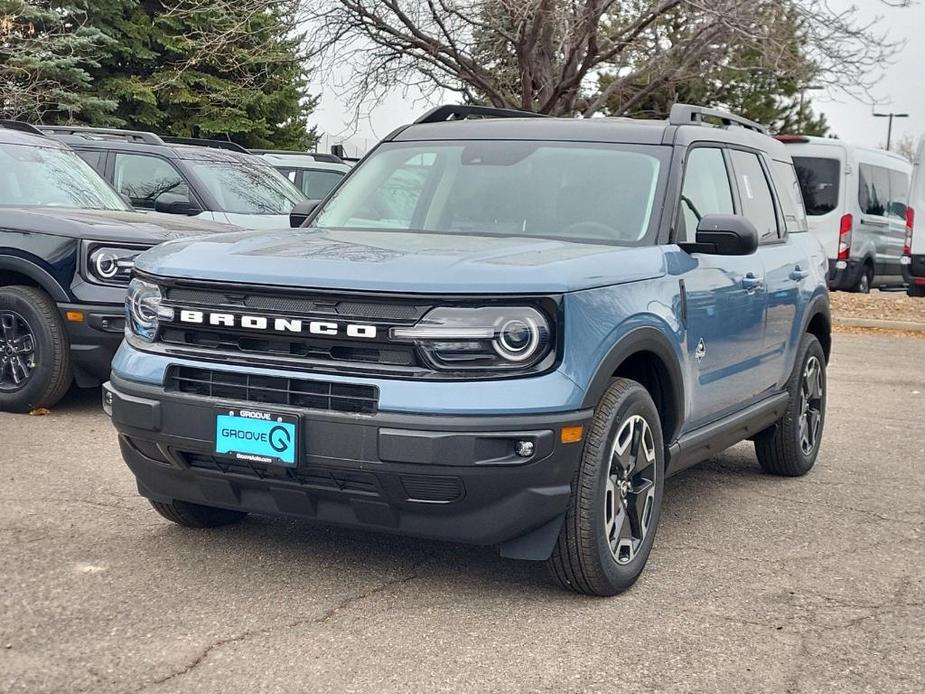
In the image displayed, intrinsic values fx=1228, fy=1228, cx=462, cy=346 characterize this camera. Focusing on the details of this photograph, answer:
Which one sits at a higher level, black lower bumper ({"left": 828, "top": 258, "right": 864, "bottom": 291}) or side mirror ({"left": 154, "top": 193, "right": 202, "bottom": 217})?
side mirror ({"left": 154, "top": 193, "right": 202, "bottom": 217})

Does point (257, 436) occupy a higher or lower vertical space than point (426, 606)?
higher

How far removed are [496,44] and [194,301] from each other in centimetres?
1755

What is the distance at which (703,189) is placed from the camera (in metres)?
5.52

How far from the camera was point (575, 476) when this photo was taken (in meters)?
4.10

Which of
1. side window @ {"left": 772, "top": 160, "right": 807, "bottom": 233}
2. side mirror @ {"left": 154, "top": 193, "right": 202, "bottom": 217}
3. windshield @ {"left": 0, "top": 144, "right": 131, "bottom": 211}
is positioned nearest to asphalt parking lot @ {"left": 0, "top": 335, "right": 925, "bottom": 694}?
side window @ {"left": 772, "top": 160, "right": 807, "bottom": 233}

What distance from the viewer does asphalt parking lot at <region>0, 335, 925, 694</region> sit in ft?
11.8

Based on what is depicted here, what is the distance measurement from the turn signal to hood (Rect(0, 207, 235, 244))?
3.85 metres

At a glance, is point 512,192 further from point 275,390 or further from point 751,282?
point 275,390

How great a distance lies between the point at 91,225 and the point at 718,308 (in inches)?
160

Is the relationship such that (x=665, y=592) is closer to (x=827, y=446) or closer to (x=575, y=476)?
(x=575, y=476)

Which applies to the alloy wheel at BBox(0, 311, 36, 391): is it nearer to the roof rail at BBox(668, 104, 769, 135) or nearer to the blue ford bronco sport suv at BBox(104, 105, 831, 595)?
the blue ford bronco sport suv at BBox(104, 105, 831, 595)

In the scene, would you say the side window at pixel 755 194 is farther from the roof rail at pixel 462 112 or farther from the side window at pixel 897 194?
the side window at pixel 897 194

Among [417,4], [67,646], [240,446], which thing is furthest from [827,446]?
[417,4]

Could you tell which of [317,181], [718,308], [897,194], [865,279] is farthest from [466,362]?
[897,194]
